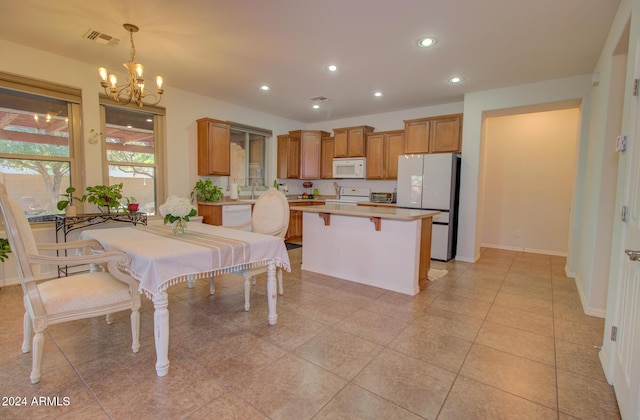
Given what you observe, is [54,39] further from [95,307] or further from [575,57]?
[575,57]

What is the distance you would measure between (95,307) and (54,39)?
3.03 m

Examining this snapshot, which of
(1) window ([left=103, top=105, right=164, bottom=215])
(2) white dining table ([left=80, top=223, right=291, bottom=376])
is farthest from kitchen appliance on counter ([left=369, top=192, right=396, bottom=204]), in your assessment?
(1) window ([left=103, top=105, right=164, bottom=215])

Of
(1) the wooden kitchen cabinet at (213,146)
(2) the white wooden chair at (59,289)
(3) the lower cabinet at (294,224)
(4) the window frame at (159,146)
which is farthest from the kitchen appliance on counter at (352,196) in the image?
(2) the white wooden chair at (59,289)

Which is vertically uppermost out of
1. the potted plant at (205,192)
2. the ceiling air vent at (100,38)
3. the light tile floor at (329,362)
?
the ceiling air vent at (100,38)

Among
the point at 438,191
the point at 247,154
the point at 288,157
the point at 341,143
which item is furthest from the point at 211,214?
the point at 438,191

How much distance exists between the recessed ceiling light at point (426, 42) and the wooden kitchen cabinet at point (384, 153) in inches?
95.8

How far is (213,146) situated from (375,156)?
2960 millimetres

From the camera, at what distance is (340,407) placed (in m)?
1.60

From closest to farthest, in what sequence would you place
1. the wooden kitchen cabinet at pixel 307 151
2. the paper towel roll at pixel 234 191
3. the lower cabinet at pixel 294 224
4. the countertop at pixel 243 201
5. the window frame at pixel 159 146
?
the window frame at pixel 159 146
the countertop at pixel 243 201
the paper towel roll at pixel 234 191
the lower cabinet at pixel 294 224
the wooden kitchen cabinet at pixel 307 151

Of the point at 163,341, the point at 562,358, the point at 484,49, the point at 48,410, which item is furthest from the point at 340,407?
the point at 484,49

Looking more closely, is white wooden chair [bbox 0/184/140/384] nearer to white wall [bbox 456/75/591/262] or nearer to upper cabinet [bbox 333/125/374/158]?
white wall [bbox 456/75/591/262]

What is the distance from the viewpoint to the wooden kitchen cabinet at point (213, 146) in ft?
16.0

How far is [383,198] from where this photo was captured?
5.71 m

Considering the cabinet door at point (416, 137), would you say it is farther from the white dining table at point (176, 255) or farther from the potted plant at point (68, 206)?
the potted plant at point (68, 206)
